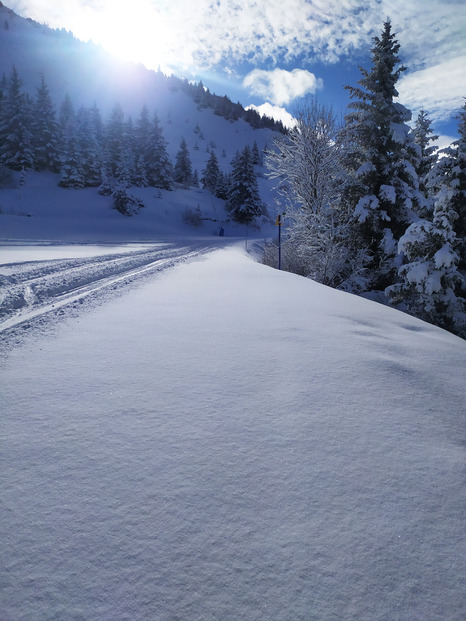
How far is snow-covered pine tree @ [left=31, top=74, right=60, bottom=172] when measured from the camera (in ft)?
119

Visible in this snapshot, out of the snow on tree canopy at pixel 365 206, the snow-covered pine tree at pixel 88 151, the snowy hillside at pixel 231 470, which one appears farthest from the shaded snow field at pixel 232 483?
the snow-covered pine tree at pixel 88 151

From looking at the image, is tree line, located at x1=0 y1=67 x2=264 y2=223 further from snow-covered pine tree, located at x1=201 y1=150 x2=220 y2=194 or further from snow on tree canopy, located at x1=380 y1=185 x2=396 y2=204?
snow on tree canopy, located at x1=380 y1=185 x2=396 y2=204

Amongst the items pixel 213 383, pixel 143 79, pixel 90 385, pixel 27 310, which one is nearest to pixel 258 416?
pixel 213 383

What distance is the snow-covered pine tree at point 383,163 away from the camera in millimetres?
12766

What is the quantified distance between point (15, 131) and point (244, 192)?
25285 mm

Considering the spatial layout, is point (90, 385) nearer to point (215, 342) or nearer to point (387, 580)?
point (215, 342)

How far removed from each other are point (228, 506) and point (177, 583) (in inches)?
12.5

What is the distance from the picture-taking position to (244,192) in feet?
136

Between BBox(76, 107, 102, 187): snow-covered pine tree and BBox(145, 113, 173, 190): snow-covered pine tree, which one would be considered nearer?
BBox(76, 107, 102, 187): snow-covered pine tree

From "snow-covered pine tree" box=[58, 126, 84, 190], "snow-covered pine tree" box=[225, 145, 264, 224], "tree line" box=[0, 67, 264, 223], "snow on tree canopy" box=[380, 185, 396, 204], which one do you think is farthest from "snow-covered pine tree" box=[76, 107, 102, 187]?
"snow on tree canopy" box=[380, 185, 396, 204]

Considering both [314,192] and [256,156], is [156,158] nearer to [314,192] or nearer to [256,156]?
[314,192]

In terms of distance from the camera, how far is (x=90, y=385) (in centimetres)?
223

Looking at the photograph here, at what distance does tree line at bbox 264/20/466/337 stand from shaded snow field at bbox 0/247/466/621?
9.48m

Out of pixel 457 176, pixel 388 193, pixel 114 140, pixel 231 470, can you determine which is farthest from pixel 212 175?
pixel 231 470
